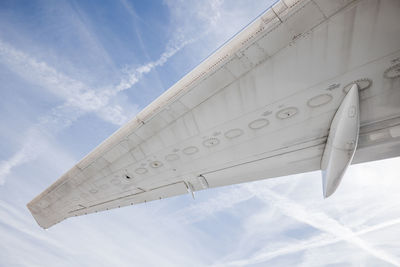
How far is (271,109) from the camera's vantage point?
15.9ft

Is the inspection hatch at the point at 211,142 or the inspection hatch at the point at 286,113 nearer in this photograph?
the inspection hatch at the point at 286,113

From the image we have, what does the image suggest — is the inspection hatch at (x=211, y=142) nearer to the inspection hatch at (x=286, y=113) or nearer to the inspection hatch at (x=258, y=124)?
the inspection hatch at (x=258, y=124)

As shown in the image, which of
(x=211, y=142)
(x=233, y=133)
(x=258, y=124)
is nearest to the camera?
(x=258, y=124)

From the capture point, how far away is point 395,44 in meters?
3.56

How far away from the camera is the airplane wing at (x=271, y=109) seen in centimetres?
368

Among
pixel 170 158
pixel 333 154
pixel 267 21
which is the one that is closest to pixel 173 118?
pixel 170 158

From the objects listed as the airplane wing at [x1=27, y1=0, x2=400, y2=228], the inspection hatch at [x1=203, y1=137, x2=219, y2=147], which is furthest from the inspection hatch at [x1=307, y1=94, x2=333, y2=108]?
the inspection hatch at [x1=203, y1=137, x2=219, y2=147]

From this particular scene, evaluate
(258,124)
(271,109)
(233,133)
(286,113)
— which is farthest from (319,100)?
(233,133)

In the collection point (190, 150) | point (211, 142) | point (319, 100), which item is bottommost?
point (190, 150)

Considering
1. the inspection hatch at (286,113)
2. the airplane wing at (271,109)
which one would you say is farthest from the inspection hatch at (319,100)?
the inspection hatch at (286,113)

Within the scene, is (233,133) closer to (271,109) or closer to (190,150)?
(271,109)

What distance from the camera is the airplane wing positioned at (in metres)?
3.68

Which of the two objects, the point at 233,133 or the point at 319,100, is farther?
the point at 233,133

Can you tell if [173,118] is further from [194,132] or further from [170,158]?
[170,158]
